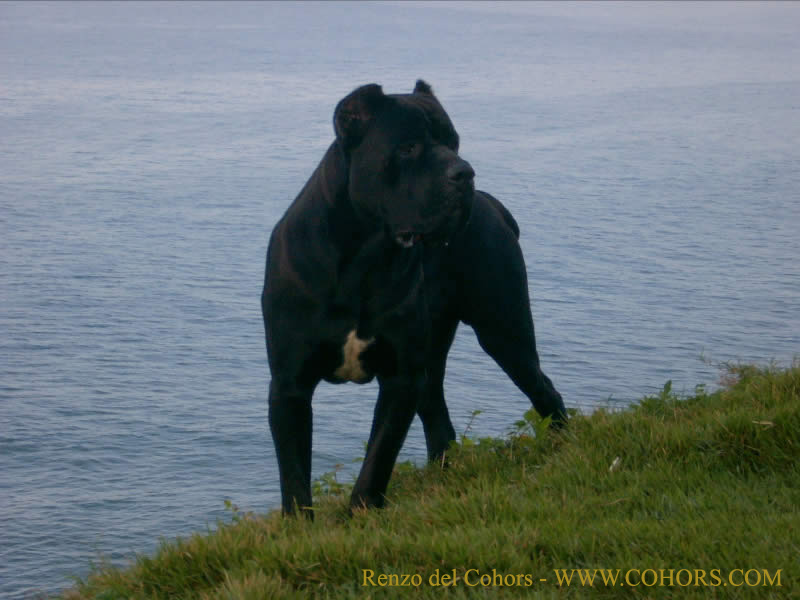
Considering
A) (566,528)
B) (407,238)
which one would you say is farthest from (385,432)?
(566,528)

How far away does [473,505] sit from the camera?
181 inches

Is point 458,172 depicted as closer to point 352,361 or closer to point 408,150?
point 408,150

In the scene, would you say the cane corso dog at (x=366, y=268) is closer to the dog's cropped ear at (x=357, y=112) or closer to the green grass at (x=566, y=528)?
the dog's cropped ear at (x=357, y=112)

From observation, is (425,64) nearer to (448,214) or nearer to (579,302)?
(579,302)

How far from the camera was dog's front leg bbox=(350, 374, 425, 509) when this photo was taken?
15.9 ft

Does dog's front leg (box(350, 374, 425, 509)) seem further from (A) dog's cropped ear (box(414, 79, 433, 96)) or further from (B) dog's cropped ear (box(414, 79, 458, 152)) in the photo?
(A) dog's cropped ear (box(414, 79, 433, 96))

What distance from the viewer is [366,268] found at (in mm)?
4723

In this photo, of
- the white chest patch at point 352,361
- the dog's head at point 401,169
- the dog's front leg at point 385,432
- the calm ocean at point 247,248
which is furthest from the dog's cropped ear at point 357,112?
the calm ocean at point 247,248

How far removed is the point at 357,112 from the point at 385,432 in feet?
4.29

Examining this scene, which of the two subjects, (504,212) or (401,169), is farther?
(504,212)

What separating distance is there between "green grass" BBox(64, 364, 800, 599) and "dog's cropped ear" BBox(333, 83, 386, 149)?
58.6 inches

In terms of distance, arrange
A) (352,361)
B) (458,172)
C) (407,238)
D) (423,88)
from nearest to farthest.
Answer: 1. (458,172)
2. (407,238)
3. (352,361)
4. (423,88)

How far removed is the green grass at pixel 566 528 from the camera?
12.8 ft

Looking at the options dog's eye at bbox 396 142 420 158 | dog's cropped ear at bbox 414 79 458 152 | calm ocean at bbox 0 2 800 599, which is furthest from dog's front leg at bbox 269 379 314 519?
dog's cropped ear at bbox 414 79 458 152
